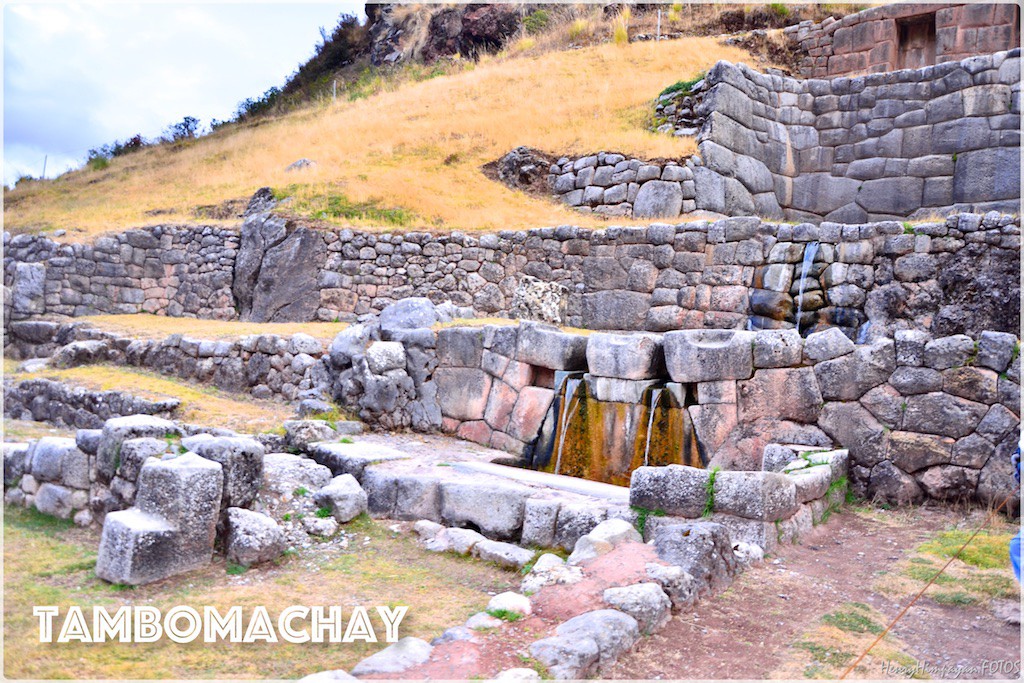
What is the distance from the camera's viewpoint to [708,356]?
28.5ft

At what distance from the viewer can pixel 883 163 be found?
17.4m

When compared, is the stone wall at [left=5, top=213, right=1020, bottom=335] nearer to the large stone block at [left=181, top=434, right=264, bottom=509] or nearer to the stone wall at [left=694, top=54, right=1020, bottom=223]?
the stone wall at [left=694, top=54, right=1020, bottom=223]

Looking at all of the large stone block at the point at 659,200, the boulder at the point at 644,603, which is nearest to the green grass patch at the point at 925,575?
the boulder at the point at 644,603

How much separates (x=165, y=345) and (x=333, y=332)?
276cm

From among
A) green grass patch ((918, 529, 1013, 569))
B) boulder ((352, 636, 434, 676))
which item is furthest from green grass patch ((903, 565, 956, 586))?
boulder ((352, 636, 434, 676))

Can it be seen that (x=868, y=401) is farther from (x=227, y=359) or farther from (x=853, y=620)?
(x=227, y=359)

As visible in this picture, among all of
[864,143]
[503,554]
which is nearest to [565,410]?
[503,554]

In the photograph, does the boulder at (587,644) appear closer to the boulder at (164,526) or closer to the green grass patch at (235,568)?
the green grass patch at (235,568)

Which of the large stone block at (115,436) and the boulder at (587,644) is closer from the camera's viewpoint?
the boulder at (587,644)

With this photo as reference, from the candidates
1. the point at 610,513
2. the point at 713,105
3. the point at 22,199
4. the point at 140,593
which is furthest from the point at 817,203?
the point at 22,199

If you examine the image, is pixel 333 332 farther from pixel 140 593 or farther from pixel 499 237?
pixel 140 593

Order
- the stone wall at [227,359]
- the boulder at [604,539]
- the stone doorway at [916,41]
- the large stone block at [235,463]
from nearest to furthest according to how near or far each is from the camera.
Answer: the boulder at [604,539]
the large stone block at [235,463]
the stone wall at [227,359]
the stone doorway at [916,41]

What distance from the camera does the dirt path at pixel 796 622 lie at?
15.3ft

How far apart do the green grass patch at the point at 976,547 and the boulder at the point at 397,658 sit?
4.20m
